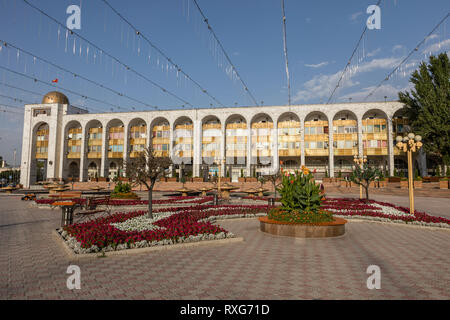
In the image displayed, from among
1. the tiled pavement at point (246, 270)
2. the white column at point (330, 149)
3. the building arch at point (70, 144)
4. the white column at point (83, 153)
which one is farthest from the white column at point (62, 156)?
the tiled pavement at point (246, 270)

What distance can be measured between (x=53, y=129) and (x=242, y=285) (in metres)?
65.9

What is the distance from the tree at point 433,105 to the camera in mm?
35969

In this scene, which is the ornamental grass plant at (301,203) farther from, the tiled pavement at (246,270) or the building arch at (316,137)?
the building arch at (316,137)

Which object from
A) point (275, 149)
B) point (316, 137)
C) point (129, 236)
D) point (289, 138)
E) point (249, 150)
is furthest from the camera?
point (249, 150)

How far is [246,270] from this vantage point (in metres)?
5.51

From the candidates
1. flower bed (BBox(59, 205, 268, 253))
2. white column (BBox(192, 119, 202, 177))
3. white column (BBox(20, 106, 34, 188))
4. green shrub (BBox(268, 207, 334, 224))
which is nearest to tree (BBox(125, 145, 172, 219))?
flower bed (BBox(59, 205, 268, 253))

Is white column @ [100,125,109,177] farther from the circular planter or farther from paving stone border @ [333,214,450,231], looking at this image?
the circular planter

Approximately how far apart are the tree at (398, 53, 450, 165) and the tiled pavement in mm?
35700

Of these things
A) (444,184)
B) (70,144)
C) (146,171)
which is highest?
(70,144)

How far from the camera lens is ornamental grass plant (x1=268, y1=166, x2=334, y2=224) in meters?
9.38

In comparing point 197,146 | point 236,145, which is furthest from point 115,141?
point 236,145

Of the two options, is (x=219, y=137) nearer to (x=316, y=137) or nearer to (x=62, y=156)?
(x=316, y=137)

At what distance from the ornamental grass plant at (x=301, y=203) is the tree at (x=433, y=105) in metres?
36.6

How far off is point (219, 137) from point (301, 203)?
142 feet
